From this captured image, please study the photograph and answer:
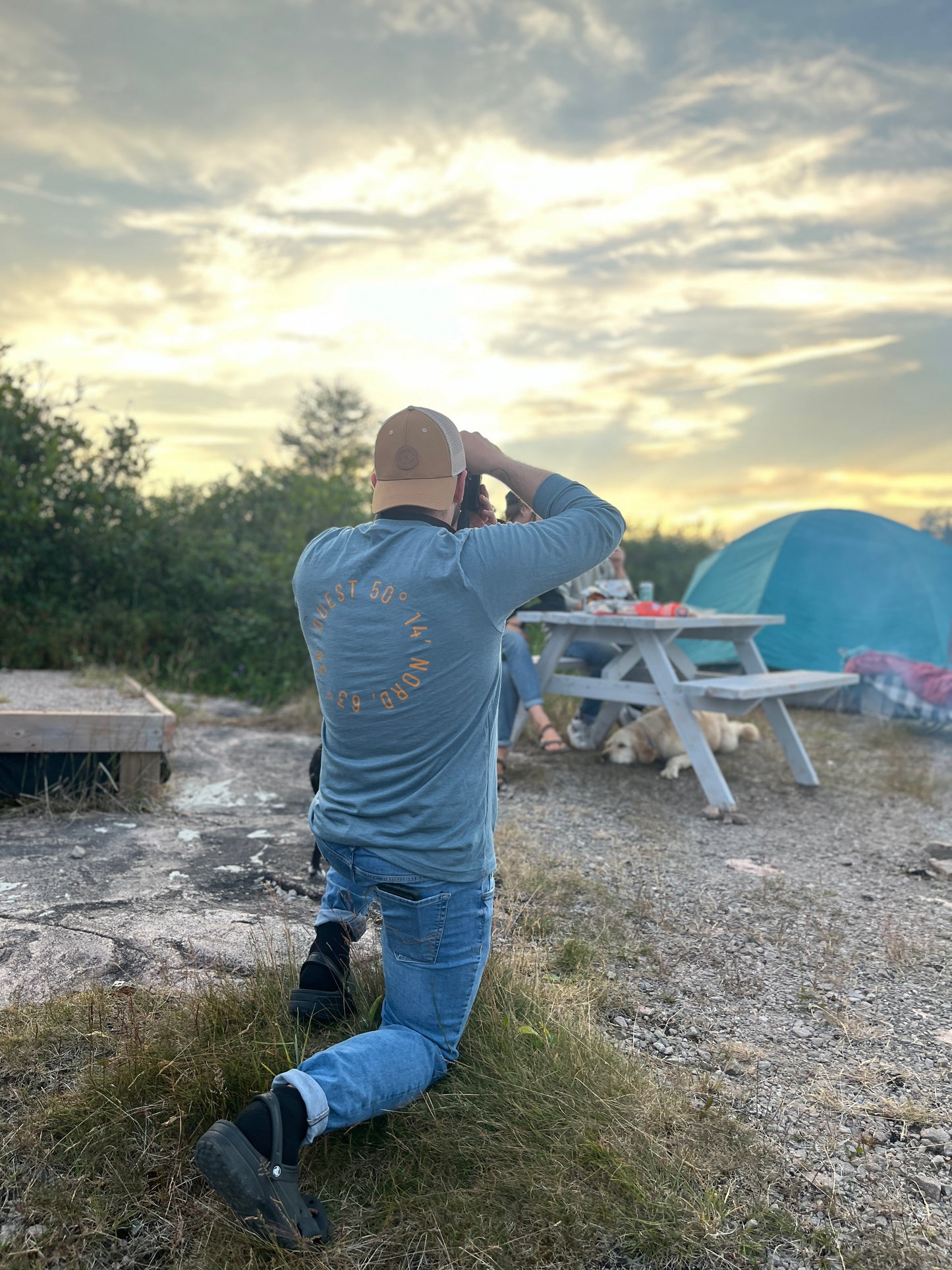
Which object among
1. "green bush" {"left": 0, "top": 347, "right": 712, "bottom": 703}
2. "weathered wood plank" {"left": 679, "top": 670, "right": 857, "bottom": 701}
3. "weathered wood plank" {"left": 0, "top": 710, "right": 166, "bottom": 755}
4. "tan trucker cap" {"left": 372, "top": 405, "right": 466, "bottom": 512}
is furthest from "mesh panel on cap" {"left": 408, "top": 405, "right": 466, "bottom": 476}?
"green bush" {"left": 0, "top": 347, "right": 712, "bottom": 703}

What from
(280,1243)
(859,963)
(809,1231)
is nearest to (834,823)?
(859,963)

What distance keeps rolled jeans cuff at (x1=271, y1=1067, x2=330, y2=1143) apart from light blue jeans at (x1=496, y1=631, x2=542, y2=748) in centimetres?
351

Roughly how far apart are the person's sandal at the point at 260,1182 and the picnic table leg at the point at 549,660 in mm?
3812

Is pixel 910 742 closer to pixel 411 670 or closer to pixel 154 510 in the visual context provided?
pixel 411 670

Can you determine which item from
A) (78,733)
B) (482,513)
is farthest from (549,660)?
(482,513)

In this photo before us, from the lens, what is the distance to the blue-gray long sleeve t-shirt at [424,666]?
71.6 inches

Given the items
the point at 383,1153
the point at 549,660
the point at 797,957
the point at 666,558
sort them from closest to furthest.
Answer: the point at 383,1153 → the point at 797,957 → the point at 549,660 → the point at 666,558

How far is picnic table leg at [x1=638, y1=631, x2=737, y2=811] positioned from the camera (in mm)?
4566

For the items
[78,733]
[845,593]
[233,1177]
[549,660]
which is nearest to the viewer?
[233,1177]

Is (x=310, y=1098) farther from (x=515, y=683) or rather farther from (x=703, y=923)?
(x=515, y=683)

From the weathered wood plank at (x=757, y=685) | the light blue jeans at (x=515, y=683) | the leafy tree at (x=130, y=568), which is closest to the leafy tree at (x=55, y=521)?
the leafy tree at (x=130, y=568)

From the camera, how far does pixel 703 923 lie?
3.09 meters

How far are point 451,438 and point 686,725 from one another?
10.2 ft

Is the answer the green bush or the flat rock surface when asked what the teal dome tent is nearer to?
the green bush
